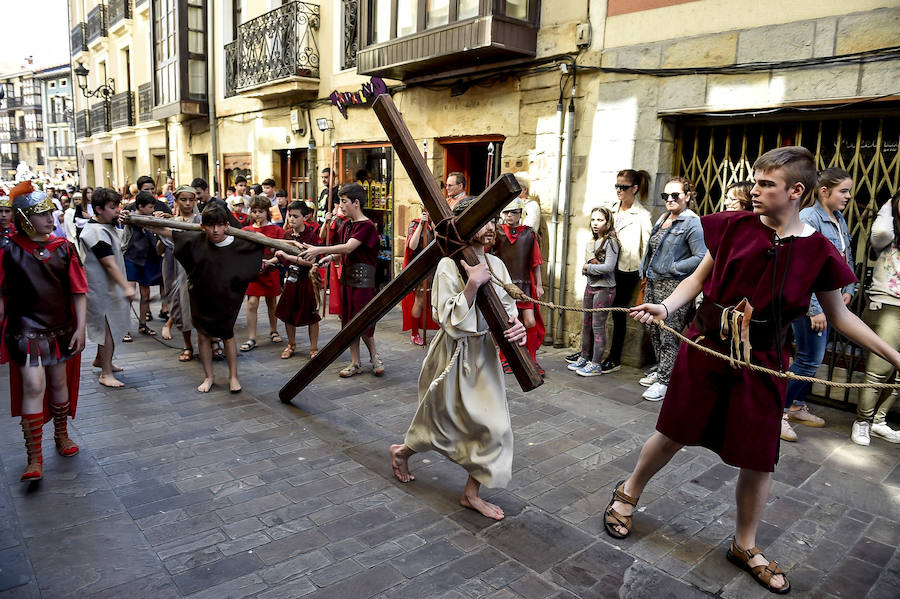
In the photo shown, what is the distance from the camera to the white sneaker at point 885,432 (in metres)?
4.68

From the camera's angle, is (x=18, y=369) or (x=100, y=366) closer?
(x=18, y=369)

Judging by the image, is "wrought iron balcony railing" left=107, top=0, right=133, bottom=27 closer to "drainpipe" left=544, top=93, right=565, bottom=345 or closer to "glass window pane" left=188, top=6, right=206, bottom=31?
"glass window pane" left=188, top=6, right=206, bottom=31

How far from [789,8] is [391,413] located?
4.91 m

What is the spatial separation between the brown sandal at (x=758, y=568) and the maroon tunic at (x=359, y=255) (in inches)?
149

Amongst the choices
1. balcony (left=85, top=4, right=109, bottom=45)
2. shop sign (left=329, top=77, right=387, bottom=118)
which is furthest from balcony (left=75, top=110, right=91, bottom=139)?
shop sign (left=329, top=77, right=387, bottom=118)

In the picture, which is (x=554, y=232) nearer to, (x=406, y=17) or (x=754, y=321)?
(x=406, y=17)

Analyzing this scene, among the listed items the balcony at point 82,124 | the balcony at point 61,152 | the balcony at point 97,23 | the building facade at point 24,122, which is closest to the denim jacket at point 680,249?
the balcony at point 97,23

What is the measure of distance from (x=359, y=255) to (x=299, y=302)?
1.00m

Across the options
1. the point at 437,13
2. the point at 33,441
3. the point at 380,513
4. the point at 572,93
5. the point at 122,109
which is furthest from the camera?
the point at 122,109

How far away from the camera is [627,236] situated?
632cm

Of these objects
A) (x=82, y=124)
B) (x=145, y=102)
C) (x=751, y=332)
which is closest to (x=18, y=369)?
(x=751, y=332)

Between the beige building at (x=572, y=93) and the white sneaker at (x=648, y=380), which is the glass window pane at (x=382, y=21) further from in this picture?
the white sneaker at (x=648, y=380)

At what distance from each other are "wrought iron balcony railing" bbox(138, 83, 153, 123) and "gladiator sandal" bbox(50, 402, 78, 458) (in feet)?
55.4

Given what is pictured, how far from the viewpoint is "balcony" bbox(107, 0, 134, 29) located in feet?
66.5
